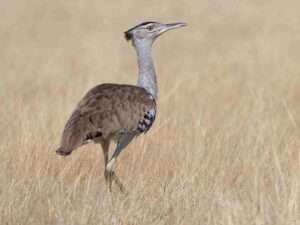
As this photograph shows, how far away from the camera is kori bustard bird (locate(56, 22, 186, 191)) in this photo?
17.5 feet

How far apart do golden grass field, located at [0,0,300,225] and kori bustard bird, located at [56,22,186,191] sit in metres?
0.18

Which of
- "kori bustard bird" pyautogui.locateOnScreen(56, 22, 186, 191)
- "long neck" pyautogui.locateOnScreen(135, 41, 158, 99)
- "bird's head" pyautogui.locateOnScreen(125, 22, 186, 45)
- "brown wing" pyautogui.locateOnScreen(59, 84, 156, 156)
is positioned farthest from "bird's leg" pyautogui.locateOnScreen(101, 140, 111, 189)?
"bird's head" pyautogui.locateOnScreen(125, 22, 186, 45)

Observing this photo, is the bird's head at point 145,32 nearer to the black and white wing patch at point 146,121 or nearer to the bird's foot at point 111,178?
the black and white wing patch at point 146,121

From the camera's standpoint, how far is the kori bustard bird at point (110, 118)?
534 centimetres

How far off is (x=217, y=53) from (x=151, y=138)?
13.9ft

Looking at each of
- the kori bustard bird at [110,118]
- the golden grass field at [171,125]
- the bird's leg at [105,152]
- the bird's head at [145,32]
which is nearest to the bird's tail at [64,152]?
the kori bustard bird at [110,118]

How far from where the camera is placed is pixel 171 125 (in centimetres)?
681

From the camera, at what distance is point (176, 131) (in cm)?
660

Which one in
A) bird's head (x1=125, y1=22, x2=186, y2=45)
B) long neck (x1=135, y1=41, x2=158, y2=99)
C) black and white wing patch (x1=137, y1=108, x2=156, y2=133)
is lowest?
black and white wing patch (x1=137, y1=108, x2=156, y2=133)

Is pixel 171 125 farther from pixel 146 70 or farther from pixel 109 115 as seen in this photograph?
pixel 109 115

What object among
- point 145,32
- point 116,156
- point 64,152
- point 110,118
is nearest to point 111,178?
point 116,156

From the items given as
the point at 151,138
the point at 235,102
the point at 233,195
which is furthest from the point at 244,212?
the point at 235,102

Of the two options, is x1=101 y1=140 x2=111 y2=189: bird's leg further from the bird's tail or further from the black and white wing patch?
the bird's tail

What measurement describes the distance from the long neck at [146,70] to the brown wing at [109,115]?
163mm
